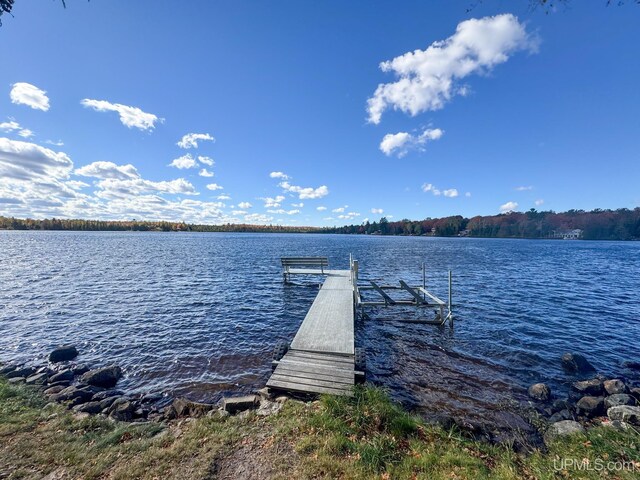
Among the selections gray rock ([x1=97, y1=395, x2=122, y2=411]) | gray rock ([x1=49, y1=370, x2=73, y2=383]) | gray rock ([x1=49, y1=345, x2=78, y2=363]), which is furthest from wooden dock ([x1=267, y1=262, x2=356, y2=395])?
gray rock ([x1=49, y1=345, x2=78, y2=363])

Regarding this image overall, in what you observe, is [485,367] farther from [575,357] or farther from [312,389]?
[312,389]

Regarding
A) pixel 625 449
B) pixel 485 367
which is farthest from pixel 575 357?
pixel 625 449

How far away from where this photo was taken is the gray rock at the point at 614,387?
8.27m

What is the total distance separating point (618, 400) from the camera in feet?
24.8

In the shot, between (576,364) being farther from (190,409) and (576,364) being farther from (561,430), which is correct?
(190,409)

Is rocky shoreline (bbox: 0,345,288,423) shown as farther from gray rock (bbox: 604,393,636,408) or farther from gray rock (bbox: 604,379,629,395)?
gray rock (bbox: 604,379,629,395)

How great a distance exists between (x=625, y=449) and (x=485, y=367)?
5361 mm

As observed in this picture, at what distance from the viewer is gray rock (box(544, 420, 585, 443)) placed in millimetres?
6002

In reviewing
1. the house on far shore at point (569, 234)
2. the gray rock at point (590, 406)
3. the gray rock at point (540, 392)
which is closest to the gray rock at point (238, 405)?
the gray rock at point (540, 392)

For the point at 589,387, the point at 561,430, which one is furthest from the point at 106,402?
the point at 589,387

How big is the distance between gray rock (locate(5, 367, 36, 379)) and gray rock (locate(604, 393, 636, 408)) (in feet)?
57.4

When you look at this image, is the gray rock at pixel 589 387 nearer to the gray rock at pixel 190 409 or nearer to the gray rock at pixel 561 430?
the gray rock at pixel 561 430

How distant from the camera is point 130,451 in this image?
15.7 feet

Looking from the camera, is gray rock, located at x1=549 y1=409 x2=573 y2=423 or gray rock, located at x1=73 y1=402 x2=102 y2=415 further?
gray rock, located at x1=549 y1=409 x2=573 y2=423
